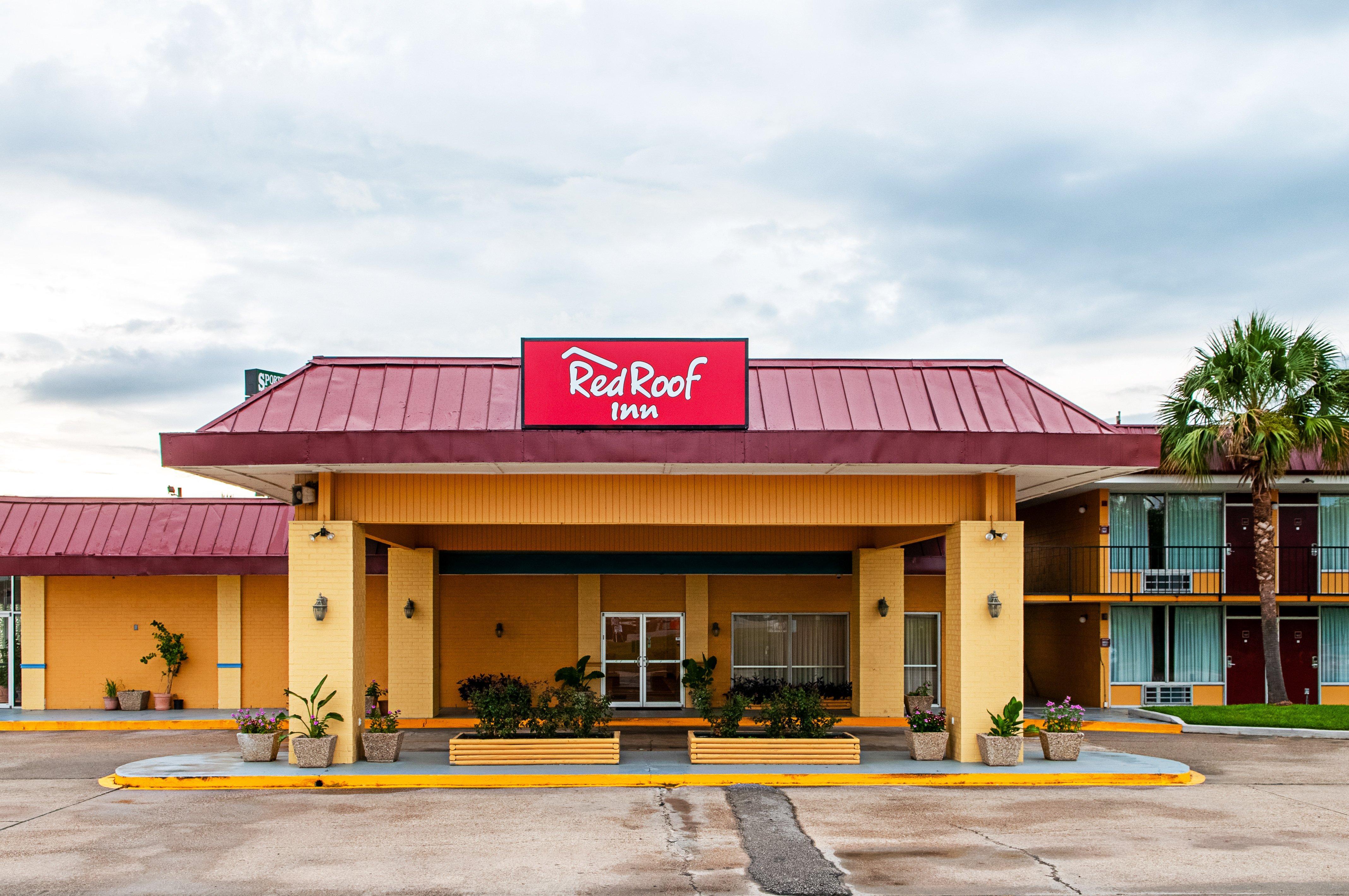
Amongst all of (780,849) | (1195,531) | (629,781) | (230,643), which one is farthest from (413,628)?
(1195,531)

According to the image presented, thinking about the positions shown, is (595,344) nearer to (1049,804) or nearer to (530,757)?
(530,757)

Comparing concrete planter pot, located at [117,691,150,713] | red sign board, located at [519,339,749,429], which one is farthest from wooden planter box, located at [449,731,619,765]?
concrete planter pot, located at [117,691,150,713]

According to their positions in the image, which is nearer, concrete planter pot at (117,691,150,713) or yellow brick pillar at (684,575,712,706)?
concrete planter pot at (117,691,150,713)

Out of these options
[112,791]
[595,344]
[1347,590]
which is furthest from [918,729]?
[1347,590]

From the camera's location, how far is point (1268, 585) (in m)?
23.5

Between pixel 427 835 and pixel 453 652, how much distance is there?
1233 cm

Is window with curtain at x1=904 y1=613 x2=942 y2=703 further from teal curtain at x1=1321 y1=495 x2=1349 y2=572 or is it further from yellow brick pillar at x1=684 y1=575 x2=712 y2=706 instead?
teal curtain at x1=1321 y1=495 x2=1349 y2=572

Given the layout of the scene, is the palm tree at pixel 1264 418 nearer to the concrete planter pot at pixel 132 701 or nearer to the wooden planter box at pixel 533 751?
the wooden planter box at pixel 533 751

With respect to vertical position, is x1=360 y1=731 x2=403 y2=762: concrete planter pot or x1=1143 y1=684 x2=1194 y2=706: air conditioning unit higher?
x1=360 y1=731 x2=403 y2=762: concrete planter pot

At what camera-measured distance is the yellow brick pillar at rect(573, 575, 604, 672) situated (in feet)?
77.7

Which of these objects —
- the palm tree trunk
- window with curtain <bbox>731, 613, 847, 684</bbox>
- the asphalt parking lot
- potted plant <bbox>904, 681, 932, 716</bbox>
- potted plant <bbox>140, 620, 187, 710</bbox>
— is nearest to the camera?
the asphalt parking lot

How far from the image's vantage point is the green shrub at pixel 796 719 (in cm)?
1589

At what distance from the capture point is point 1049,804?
1323cm

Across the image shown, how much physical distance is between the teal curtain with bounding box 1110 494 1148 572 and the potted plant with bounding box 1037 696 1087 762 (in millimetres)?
10952
